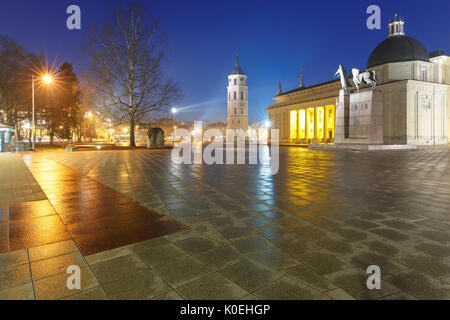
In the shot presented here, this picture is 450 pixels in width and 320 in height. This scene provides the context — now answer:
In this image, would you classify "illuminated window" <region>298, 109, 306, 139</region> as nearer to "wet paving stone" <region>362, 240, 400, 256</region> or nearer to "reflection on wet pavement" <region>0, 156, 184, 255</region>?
"reflection on wet pavement" <region>0, 156, 184, 255</region>

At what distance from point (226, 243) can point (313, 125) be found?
6221cm

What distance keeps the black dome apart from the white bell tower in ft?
164

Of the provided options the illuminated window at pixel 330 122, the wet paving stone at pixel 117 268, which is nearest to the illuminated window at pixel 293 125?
the illuminated window at pixel 330 122

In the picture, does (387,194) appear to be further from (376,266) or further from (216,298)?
(216,298)

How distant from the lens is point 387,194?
22.4ft

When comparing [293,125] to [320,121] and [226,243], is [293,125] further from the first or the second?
[226,243]

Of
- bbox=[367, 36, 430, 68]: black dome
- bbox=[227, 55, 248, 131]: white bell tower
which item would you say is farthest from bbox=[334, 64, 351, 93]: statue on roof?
bbox=[227, 55, 248, 131]: white bell tower

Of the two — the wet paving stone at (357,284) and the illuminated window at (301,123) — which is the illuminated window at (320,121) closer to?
the illuminated window at (301,123)

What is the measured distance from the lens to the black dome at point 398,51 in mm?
49406

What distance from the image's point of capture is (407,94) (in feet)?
145

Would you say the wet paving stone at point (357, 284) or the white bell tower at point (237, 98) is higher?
the white bell tower at point (237, 98)

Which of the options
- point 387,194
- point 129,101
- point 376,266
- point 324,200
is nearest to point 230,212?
point 324,200

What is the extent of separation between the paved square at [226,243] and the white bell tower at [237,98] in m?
92.4
